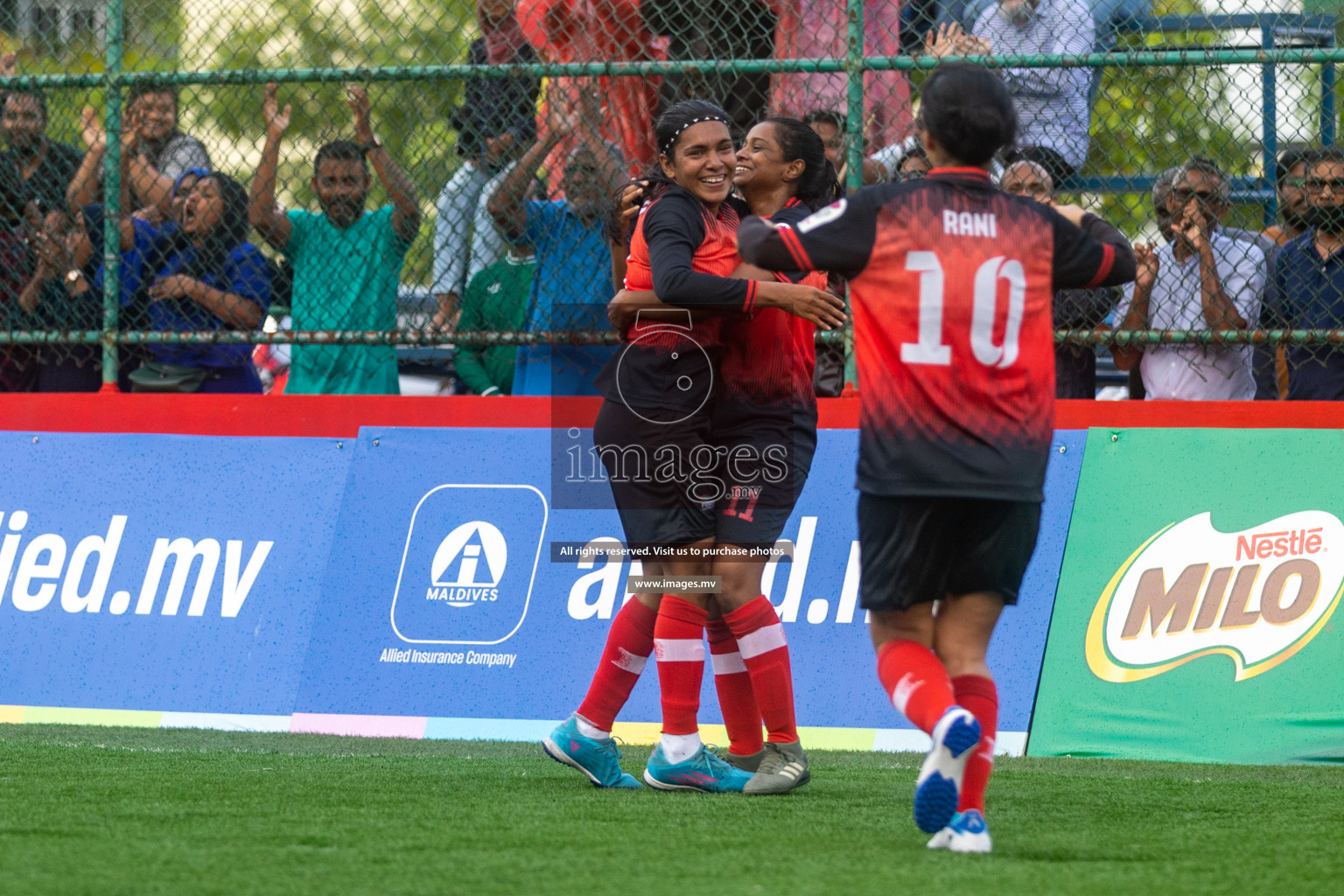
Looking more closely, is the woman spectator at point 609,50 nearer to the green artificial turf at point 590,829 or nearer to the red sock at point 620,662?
the red sock at point 620,662

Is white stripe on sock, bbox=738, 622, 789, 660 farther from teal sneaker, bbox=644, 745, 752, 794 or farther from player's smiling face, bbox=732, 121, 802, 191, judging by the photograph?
player's smiling face, bbox=732, 121, 802, 191

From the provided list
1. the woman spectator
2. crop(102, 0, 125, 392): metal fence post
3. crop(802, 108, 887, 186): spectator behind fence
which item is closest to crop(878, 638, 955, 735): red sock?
crop(802, 108, 887, 186): spectator behind fence

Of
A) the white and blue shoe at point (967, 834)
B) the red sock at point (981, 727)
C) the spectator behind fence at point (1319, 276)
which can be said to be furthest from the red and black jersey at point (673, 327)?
the spectator behind fence at point (1319, 276)

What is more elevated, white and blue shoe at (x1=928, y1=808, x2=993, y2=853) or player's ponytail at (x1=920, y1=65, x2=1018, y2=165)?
player's ponytail at (x1=920, y1=65, x2=1018, y2=165)

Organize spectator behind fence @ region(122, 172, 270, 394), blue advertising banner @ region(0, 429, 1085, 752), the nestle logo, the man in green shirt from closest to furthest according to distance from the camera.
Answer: the nestle logo
blue advertising banner @ region(0, 429, 1085, 752)
the man in green shirt
spectator behind fence @ region(122, 172, 270, 394)

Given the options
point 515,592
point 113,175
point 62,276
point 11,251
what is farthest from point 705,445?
point 11,251

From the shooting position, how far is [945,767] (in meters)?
3.45

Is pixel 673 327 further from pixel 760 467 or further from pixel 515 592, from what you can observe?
pixel 515 592

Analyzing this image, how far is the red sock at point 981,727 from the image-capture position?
12.0 feet

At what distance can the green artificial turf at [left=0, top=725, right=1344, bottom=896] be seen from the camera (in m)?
3.27

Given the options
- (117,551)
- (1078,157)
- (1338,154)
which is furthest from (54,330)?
(1338,154)

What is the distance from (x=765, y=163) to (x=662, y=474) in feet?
3.35

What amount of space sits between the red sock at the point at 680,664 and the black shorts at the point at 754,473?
0.25m

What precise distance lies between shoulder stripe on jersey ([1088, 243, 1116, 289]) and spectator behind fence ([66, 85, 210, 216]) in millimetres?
4863
